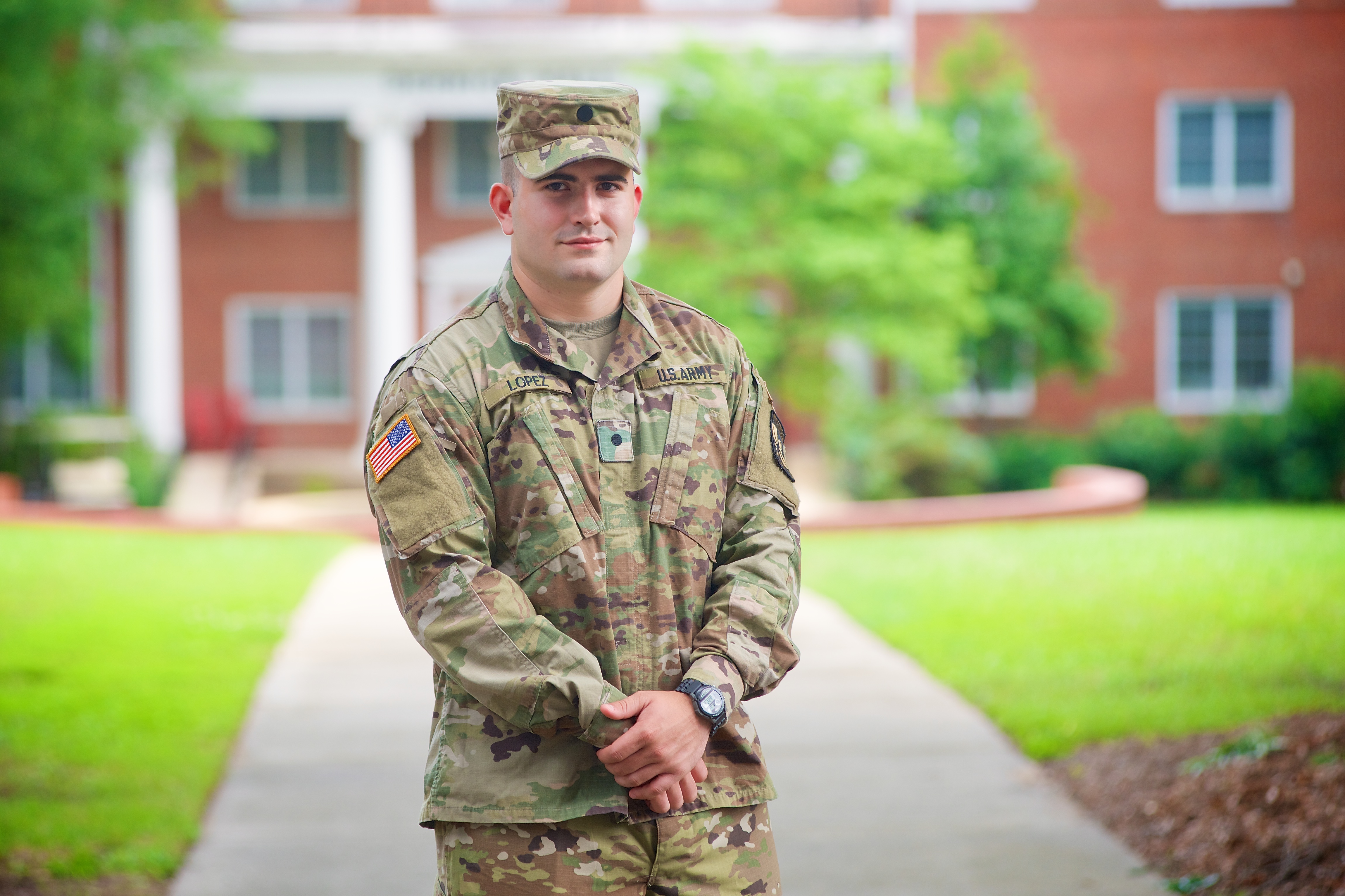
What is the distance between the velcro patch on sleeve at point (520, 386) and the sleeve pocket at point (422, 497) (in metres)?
0.14

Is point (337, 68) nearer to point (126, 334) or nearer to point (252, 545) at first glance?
point (126, 334)

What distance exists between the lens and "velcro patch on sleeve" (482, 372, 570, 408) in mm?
2742

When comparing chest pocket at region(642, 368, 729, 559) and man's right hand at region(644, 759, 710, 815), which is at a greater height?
chest pocket at region(642, 368, 729, 559)

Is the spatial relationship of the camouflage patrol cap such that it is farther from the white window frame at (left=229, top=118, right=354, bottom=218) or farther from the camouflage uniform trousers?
the white window frame at (left=229, top=118, right=354, bottom=218)

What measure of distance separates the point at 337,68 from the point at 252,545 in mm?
10622

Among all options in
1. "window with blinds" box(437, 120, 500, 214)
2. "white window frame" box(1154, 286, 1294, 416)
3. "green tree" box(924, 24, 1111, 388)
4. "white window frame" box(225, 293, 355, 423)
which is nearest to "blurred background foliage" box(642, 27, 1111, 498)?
"green tree" box(924, 24, 1111, 388)

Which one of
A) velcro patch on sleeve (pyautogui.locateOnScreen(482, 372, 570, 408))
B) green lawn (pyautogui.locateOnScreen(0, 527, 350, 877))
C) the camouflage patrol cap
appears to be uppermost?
the camouflage patrol cap

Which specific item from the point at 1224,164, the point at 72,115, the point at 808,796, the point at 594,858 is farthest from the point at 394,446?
the point at 1224,164

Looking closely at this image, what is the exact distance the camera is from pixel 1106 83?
23641mm

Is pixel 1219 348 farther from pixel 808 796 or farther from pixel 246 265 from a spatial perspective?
pixel 808 796

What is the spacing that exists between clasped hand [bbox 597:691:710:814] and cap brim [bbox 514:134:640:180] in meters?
0.98

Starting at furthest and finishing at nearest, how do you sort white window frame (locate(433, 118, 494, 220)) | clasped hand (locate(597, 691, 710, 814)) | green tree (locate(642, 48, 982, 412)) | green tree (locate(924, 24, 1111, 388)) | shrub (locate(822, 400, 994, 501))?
1. white window frame (locate(433, 118, 494, 220))
2. green tree (locate(924, 24, 1111, 388))
3. shrub (locate(822, 400, 994, 501))
4. green tree (locate(642, 48, 982, 412))
5. clasped hand (locate(597, 691, 710, 814))

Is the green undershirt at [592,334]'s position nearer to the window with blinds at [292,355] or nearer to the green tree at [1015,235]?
the green tree at [1015,235]

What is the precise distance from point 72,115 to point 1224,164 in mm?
17351
